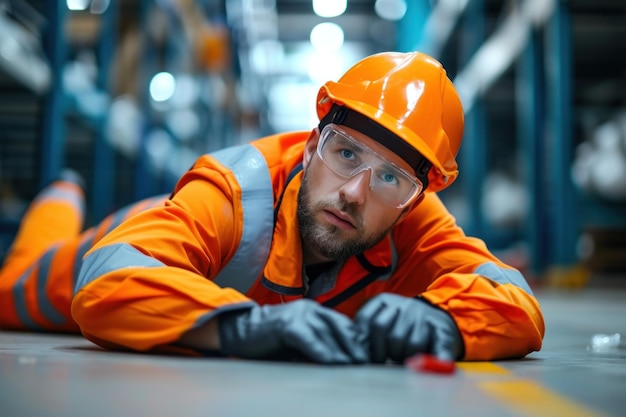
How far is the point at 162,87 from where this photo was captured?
10508 mm

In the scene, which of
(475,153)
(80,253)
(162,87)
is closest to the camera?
(80,253)

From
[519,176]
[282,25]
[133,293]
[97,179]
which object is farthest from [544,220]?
[282,25]

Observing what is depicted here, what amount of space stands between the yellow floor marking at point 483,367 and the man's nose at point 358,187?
560 millimetres

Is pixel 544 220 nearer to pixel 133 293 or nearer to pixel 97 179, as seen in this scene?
pixel 97 179

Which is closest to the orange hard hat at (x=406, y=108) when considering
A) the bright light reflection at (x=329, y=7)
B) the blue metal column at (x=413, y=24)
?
the blue metal column at (x=413, y=24)

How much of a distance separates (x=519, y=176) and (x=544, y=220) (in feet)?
21.6

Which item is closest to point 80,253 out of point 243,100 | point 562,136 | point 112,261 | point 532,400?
point 112,261

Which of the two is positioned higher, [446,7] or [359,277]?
[446,7]

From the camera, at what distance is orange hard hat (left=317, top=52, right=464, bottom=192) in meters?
2.17

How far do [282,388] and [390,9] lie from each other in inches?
646

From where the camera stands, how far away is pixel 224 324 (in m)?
1.71

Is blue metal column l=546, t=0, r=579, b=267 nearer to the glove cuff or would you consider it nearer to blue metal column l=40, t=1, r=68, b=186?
blue metal column l=40, t=1, r=68, b=186

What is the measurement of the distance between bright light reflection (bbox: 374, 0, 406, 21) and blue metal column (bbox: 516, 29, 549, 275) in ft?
24.8

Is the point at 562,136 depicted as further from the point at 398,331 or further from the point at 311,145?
the point at 398,331
